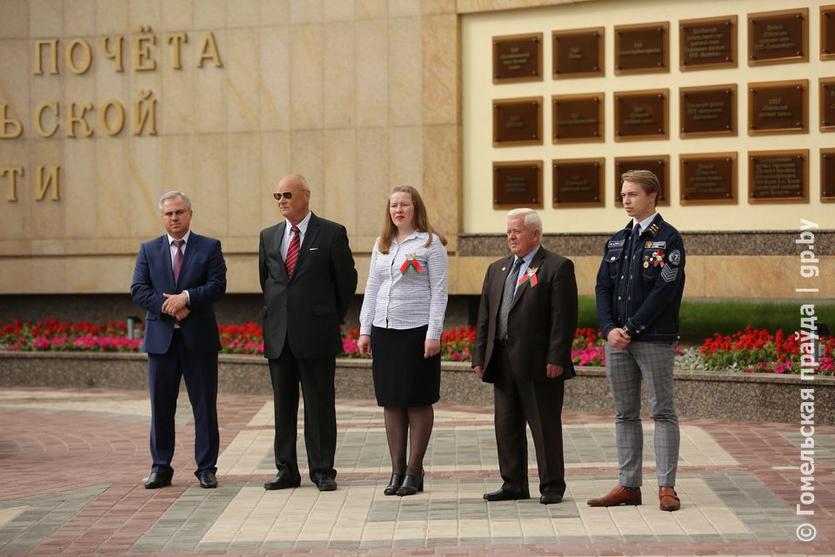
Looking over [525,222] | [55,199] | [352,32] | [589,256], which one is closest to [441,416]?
[589,256]

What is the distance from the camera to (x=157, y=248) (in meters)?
9.49

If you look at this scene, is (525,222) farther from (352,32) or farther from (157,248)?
(352,32)

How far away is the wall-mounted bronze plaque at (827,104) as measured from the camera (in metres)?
15.4

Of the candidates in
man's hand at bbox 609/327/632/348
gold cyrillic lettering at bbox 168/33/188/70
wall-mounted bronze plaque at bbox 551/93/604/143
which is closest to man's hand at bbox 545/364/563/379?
man's hand at bbox 609/327/632/348

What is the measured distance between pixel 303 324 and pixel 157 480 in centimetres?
146

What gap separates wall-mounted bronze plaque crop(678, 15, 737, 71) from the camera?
15.9 meters

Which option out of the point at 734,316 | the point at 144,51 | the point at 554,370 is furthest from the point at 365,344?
the point at 144,51

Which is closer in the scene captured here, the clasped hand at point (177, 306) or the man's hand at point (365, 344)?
the man's hand at point (365, 344)

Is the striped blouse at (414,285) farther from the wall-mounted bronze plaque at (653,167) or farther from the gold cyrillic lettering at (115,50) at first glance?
the gold cyrillic lettering at (115,50)

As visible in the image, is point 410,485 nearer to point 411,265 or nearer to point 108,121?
point 411,265

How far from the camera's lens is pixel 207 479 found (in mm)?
9180

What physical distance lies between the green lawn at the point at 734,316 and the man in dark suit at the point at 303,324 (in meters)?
7.57

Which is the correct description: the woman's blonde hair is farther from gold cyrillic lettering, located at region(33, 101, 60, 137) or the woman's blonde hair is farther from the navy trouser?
gold cyrillic lettering, located at region(33, 101, 60, 137)

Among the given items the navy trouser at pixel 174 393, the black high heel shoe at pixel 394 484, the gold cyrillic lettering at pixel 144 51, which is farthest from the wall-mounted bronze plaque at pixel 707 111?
the black high heel shoe at pixel 394 484
